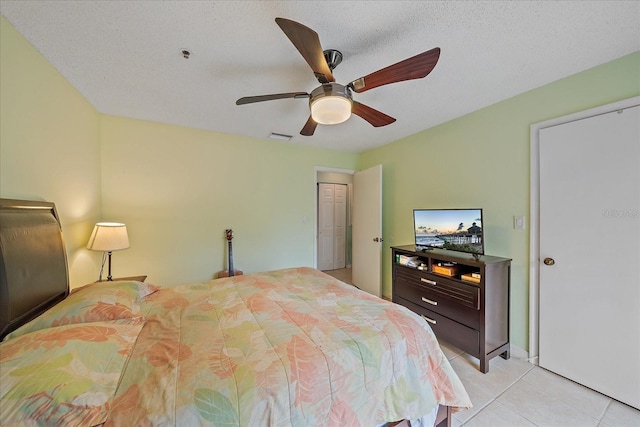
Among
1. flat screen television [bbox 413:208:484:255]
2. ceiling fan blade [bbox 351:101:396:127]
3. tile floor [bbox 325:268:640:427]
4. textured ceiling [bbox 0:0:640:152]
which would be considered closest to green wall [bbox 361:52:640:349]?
textured ceiling [bbox 0:0:640:152]

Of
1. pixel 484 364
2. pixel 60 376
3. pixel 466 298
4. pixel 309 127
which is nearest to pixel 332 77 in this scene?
pixel 309 127

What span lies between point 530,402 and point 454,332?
644mm

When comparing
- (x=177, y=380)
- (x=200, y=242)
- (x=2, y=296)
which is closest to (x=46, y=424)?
(x=177, y=380)

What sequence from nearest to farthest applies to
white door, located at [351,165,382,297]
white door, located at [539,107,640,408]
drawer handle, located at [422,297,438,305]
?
1. white door, located at [539,107,640,408]
2. drawer handle, located at [422,297,438,305]
3. white door, located at [351,165,382,297]

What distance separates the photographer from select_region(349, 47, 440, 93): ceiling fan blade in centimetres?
124

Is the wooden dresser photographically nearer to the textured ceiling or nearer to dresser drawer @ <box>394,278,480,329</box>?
dresser drawer @ <box>394,278,480,329</box>

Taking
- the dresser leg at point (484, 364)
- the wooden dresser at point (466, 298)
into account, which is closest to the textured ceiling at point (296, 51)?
the wooden dresser at point (466, 298)

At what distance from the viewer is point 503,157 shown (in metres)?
2.34

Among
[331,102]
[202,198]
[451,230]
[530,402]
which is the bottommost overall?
[530,402]

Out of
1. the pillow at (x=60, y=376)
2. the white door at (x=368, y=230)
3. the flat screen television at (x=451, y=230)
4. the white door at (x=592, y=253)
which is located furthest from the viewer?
the white door at (x=368, y=230)

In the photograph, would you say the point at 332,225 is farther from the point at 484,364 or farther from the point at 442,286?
the point at 484,364

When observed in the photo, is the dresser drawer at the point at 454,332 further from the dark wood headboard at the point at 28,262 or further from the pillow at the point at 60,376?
the dark wood headboard at the point at 28,262

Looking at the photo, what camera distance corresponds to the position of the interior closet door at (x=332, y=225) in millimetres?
5293

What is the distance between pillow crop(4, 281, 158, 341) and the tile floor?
2.21m
